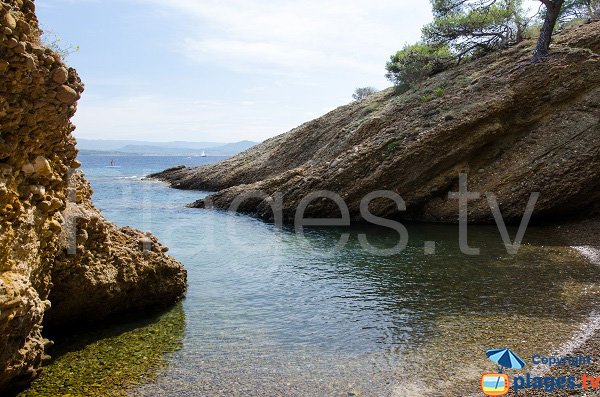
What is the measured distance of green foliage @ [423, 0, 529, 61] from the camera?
114ft

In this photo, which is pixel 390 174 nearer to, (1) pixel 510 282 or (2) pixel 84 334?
(1) pixel 510 282

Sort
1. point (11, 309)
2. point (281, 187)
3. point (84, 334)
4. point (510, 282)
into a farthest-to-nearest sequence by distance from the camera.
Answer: point (281, 187) < point (510, 282) < point (84, 334) < point (11, 309)

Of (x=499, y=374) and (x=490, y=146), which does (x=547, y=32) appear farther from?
(x=499, y=374)

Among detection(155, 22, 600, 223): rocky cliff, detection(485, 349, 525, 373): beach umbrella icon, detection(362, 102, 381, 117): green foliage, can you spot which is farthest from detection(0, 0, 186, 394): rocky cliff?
detection(362, 102, 381, 117): green foliage

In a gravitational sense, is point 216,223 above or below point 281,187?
below

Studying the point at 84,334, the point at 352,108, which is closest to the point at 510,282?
the point at 84,334

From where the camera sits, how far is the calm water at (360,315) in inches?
370

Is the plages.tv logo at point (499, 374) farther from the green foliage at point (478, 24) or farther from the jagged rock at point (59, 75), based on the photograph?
the green foliage at point (478, 24)

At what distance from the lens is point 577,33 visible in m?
28.6

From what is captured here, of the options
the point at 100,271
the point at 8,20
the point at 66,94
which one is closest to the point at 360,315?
the point at 100,271

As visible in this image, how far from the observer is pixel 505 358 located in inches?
388

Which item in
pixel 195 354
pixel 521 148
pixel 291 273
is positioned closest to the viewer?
pixel 195 354

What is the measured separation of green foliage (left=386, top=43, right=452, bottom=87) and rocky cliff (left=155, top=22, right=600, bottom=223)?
5.58 meters

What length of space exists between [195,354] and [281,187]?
22095mm
